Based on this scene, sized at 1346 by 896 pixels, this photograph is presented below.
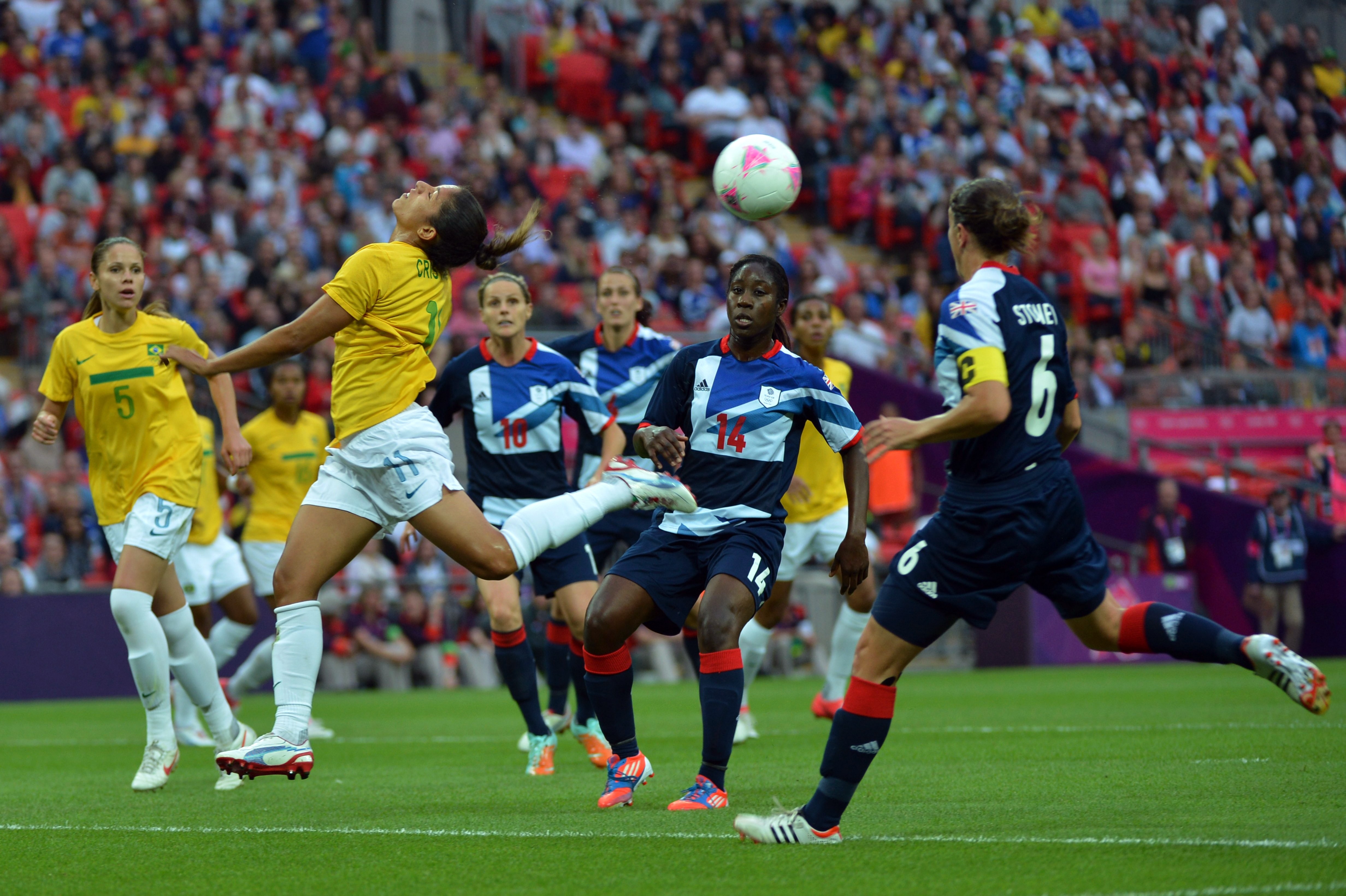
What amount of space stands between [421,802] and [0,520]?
11.0 m

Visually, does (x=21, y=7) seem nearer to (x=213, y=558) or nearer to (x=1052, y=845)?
(x=213, y=558)

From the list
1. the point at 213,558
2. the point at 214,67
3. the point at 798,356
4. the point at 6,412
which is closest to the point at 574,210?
the point at 214,67

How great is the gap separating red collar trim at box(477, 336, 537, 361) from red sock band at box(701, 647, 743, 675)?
10.3 ft

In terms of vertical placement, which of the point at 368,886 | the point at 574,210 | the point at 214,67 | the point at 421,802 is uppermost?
the point at 214,67

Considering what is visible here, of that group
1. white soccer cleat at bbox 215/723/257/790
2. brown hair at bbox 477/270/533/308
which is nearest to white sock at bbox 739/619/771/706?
brown hair at bbox 477/270/533/308

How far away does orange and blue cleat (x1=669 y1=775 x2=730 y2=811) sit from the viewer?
20.5 feet

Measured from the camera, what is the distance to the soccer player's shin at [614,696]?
6.61 m

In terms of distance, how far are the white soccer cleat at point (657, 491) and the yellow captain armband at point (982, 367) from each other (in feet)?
4.89

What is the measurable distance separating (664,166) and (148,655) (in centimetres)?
1584

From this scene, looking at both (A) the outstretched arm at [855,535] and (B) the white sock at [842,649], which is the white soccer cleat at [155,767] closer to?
(A) the outstretched arm at [855,535]

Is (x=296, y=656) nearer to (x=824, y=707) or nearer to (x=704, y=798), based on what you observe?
(x=704, y=798)

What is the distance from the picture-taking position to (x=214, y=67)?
21797 mm

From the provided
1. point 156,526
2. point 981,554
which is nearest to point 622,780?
point 981,554

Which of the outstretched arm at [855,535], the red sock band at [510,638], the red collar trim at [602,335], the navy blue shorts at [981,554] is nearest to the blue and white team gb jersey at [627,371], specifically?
the red collar trim at [602,335]
